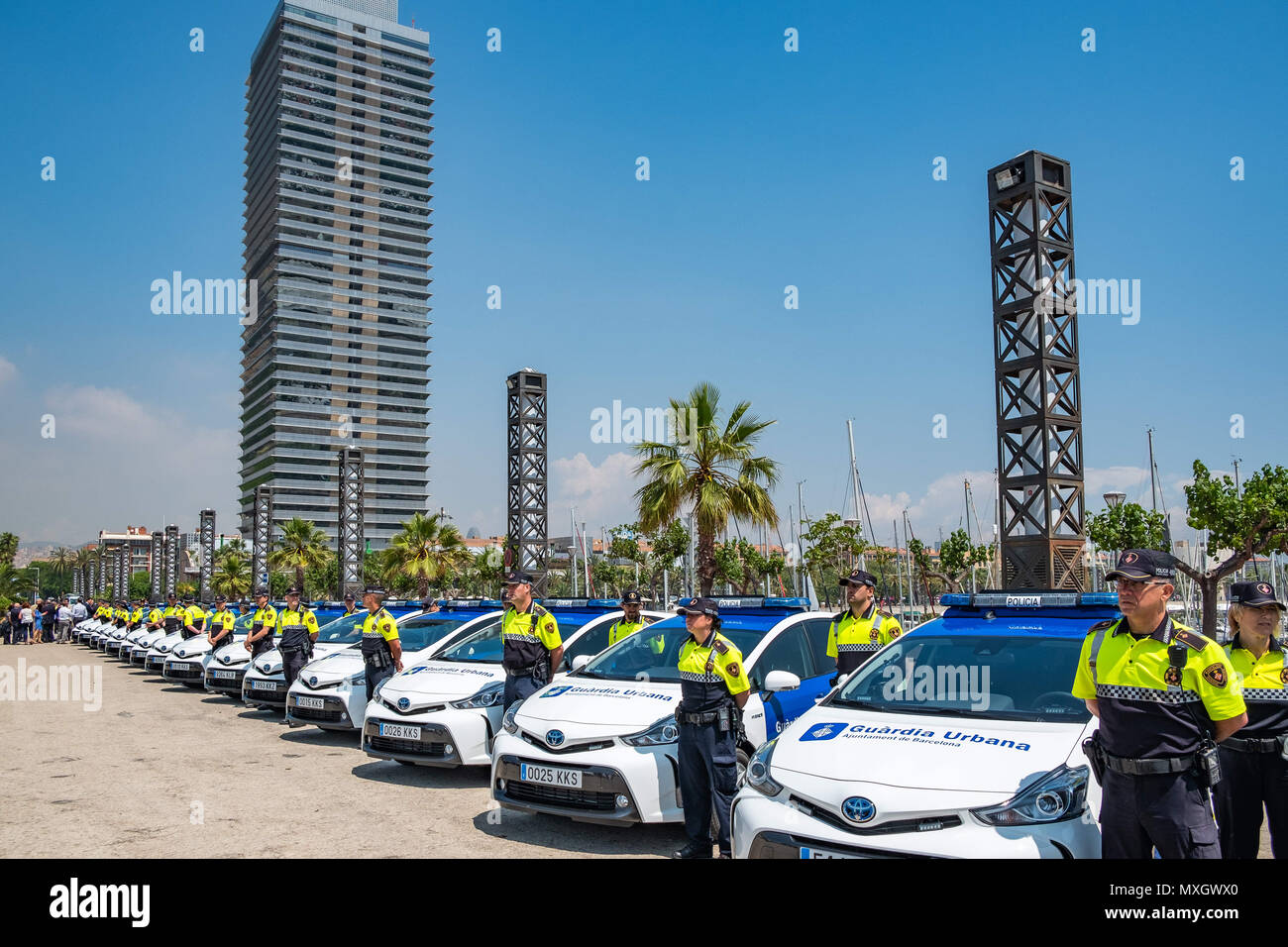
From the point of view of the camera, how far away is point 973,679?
17.1 feet

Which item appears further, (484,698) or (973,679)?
(484,698)

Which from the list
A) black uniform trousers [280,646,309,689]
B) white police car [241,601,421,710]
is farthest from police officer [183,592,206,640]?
black uniform trousers [280,646,309,689]

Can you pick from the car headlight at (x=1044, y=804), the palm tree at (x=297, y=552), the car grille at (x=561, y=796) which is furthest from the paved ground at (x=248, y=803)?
the palm tree at (x=297, y=552)

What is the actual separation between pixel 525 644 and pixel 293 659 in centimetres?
511

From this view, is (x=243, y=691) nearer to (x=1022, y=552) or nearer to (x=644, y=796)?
(x=644, y=796)

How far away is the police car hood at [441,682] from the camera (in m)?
8.40

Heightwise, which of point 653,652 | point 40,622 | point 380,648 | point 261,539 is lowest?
point 40,622

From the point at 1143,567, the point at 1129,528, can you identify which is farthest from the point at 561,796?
the point at 1129,528

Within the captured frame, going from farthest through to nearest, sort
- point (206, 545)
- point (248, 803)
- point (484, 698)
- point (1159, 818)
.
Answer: point (206, 545) → point (484, 698) → point (248, 803) → point (1159, 818)

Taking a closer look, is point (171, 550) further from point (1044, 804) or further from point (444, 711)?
point (1044, 804)

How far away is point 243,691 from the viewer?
12.8 meters

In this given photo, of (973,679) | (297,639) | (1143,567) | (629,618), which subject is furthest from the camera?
(297,639)
